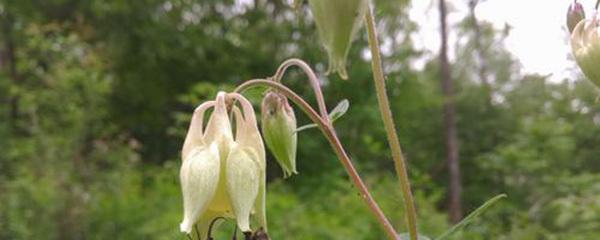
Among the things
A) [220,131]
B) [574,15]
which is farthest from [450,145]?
[220,131]

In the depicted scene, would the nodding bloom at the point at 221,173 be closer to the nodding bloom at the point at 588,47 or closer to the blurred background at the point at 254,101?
the nodding bloom at the point at 588,47

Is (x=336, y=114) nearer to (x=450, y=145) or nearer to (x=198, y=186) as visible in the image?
(x=198, y=186)

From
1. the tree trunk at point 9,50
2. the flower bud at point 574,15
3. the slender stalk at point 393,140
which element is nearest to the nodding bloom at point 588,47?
the flower bud at point 574,15

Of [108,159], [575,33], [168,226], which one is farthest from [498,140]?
[575,33]

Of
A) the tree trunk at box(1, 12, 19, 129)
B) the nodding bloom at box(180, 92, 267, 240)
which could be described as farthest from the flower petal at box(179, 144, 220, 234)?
the tree trunk at box(1, 12, 19, 129)

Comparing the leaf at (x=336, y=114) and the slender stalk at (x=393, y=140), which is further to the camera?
the leaf at (x=336, y=114)
